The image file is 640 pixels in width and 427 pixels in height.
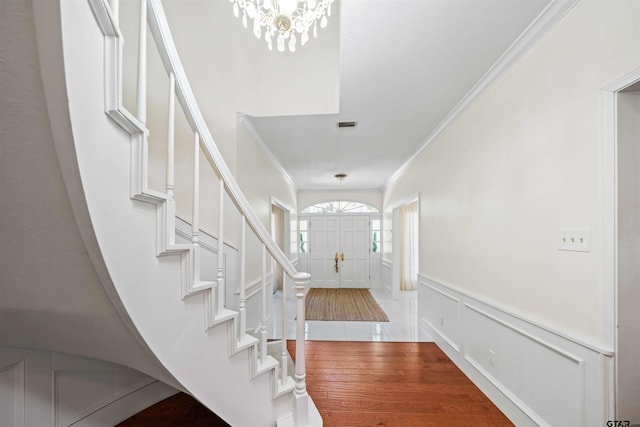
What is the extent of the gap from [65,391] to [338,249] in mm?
5351

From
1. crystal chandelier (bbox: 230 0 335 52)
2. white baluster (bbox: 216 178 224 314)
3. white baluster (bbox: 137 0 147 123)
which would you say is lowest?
white baluster (bbox: 216 178 224 314)

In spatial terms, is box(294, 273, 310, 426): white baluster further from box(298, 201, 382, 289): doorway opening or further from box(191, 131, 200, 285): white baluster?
box(298, 201, 382, 289): doorway opening

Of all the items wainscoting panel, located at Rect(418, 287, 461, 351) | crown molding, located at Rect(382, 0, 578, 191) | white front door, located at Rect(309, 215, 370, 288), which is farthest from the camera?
white front door, located at Rect(309, 215, 370, 288)

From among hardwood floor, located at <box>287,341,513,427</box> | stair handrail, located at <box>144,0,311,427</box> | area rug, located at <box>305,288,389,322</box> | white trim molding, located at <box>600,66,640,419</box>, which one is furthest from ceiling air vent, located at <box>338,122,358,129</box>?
area rug, located at <box>305,288,389,322</box>

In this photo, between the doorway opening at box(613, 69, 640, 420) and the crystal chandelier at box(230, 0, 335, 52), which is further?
the crystal chandelier at box(230, 0, 335, 52)

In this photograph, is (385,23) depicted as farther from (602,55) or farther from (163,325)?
(163,325)

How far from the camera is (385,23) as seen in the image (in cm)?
153

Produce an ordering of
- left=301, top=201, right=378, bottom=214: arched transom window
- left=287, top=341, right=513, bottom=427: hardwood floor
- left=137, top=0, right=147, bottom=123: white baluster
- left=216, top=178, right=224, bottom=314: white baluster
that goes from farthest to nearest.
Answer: left=301, top=201, right=378, bottom=214: arched transom window
left=287, top=341, right=513, bottom=427: hardwood floor
left=216, top=178, right=224, bottom=314: white baluster
left=137, top=0, right=147, bottom=123: white baluster

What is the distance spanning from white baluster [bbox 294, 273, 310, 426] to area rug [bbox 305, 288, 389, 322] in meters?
2.49

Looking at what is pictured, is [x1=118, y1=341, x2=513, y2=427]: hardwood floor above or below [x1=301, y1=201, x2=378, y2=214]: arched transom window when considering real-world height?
below

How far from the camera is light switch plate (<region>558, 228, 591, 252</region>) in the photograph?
128 centimetres

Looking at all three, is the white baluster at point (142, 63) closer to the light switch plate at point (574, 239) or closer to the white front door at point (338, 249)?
the light switch plate at point (574, 239)

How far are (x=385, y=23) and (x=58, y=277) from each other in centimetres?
195

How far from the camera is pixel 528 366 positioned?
1.64 meters
